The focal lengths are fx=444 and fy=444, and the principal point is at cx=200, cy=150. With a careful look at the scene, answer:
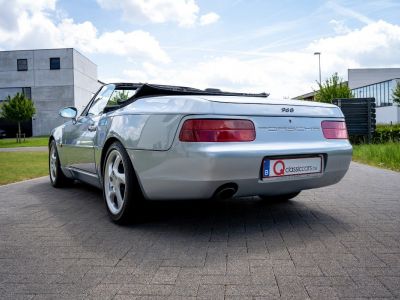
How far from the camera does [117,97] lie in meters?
4.85

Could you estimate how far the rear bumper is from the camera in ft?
10.9

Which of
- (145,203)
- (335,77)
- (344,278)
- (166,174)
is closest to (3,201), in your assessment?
(145,203)

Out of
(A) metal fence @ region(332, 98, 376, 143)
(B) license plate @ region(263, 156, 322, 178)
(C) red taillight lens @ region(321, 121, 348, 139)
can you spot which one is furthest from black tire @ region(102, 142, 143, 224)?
(A) metal fence @ region(332, 98, 376, 143)

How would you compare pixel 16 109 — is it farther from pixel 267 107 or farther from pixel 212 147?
pixel 212 147

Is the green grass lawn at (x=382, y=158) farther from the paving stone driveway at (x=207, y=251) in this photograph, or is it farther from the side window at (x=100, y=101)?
the side window at (x=100, y=101)

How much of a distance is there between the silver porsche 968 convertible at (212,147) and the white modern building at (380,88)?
115ft

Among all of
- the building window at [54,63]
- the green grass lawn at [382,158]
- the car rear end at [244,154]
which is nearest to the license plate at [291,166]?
the car rear end at [244,154]

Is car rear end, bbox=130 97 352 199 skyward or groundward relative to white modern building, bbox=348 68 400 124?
groundward

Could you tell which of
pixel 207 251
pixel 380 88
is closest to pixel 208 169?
pixel 207 251

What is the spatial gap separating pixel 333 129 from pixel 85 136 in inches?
108

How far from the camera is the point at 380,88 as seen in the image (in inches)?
1929

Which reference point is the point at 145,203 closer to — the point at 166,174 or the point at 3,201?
the point at 166,174

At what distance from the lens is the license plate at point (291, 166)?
3580 millimetres

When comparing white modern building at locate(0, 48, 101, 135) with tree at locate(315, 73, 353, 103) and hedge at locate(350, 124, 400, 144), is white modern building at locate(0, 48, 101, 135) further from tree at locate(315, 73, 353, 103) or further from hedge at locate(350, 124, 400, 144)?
hedge at locate(350, 124, 400, 144)
